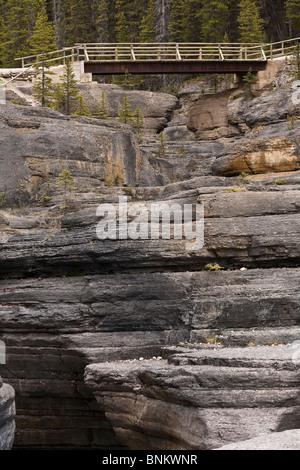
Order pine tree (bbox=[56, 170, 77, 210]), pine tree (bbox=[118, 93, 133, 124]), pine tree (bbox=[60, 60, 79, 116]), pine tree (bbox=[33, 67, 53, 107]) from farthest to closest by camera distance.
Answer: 1. pine tree (bbox=[118, 93, 133, 124])
2. pine tree (bbox=[33, 67, 53, 107])
3. pine tree (bbox=[60, 60, 79, 116])
4. pine tree (bbox=[56, 170, 77, 210])

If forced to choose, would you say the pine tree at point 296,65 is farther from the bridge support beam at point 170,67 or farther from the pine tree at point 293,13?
the pine tree at point 293,13

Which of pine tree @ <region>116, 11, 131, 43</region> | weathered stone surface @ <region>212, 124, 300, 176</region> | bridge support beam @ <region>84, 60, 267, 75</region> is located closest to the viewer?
weathered stone surface @ <region>212, 124, 300, 176</region>

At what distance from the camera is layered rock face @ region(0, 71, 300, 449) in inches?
485

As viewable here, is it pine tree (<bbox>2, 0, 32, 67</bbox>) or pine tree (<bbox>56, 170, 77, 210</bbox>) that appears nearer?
pine tree (<bbox>56, 170, 77, 210</bbox>)

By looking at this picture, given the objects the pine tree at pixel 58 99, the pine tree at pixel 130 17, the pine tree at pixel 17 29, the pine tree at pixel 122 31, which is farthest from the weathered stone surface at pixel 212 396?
the pine tree at pixel 130 17

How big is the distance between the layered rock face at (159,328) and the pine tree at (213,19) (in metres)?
35.4

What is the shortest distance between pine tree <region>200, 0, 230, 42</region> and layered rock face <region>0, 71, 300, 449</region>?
3543 cm

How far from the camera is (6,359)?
16.8m

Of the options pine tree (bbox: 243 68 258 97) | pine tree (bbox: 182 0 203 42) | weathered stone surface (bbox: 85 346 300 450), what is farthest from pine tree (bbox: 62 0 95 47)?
weathered stone surface (bbox: 85 346 300 450)

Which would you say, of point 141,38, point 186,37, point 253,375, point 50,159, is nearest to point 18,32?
point 141,38

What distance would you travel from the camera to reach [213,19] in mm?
52719

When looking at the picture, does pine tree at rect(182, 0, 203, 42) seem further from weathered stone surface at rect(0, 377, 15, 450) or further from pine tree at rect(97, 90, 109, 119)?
weathered stone surface at rect(0, 377, 15, 450)

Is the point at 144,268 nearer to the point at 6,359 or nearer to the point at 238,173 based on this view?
the point at 6,359
